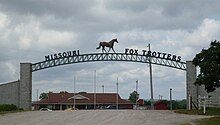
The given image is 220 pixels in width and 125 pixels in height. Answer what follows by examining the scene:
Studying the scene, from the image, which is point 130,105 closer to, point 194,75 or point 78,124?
point 194,75

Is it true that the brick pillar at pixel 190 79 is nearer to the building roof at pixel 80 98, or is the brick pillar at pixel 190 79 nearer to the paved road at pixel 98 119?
the paved road at pixel 98 119

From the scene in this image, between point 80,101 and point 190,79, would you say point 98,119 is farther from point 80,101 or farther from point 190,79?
point 80,101

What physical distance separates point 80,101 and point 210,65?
5572 cm

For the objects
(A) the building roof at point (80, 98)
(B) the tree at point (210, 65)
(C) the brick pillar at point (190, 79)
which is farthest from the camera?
(A) the building roof at point (80, 98)

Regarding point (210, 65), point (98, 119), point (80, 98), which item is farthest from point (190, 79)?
point (80, 98)

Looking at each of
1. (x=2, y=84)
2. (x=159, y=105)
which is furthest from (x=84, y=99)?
(x=2, y=84)

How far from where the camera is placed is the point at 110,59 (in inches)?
2089

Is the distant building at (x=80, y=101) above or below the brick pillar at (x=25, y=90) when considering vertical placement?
below

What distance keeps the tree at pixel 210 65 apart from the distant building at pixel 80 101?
1892 inches

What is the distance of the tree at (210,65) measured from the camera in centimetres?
3491

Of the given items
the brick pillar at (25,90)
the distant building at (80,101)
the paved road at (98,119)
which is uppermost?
the brick pillar at (25,90)

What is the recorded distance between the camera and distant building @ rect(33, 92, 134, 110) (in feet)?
282

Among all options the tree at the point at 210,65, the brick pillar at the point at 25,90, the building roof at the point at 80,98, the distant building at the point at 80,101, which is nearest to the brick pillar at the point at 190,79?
the tree at the point at 210,65

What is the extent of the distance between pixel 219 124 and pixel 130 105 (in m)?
71.6
